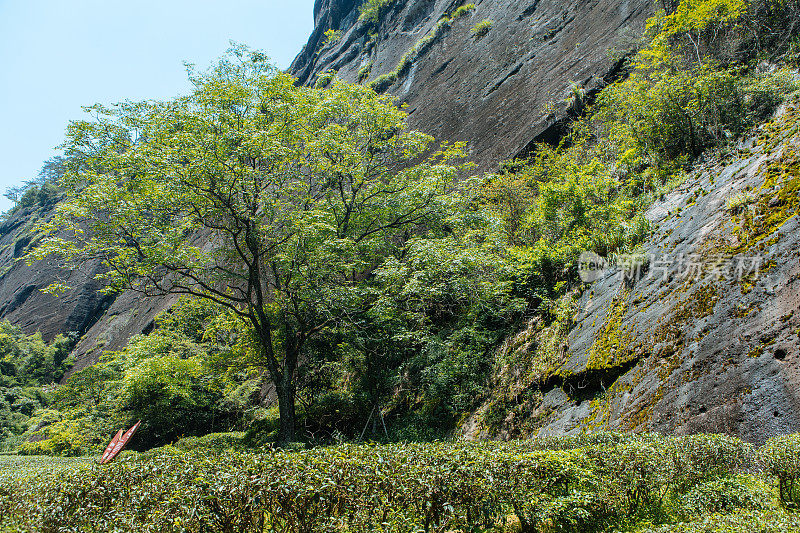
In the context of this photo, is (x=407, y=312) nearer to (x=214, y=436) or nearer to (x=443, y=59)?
(x=214, y=436)

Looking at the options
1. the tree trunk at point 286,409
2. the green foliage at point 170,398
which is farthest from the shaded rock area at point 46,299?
the tree trunk at point 286,409

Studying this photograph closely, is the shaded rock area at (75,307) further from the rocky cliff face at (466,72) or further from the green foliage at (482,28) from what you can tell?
the green foliage at (482,28)

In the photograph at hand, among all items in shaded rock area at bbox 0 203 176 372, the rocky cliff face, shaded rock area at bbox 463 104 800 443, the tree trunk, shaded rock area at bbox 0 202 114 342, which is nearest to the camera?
shaded rock area at bbox 463 104 800 443

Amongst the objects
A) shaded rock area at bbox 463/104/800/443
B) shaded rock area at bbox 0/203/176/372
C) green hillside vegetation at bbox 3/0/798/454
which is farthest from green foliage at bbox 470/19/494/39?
shaded rock area at bbox 0/203/176/372

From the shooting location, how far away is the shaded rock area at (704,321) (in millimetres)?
4191

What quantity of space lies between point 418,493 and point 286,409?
7225 mm

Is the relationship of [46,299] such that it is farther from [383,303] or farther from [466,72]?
[383,303]

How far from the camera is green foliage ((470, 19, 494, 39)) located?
20.5m

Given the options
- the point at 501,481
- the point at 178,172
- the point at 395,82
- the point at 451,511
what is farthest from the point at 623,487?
the point at 395,82

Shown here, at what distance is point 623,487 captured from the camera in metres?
3.46

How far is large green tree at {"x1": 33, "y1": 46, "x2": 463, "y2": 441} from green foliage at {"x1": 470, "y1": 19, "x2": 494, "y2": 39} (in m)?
11.7

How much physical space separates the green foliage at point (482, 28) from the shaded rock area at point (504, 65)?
0.25m

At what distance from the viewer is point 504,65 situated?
1820 cm

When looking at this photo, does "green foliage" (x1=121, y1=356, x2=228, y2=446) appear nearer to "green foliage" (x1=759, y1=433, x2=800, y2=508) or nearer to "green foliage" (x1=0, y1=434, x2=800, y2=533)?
"green foliage" (x1=0, y1=434, x2=800, y2=533)
